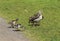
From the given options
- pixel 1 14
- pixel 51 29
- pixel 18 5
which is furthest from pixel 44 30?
pixel 18 5

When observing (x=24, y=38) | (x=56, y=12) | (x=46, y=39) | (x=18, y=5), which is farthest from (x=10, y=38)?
(x=18, y=5)

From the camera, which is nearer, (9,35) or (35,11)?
(9,35)

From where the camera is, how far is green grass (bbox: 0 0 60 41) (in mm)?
11511

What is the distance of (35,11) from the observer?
16219mm

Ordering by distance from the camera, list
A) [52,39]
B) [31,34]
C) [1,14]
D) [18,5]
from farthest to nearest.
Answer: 1. [18,5]
2. [1,14]
3. [31,34]
4. [52,39]

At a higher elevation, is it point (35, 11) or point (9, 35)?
point (9, 35)

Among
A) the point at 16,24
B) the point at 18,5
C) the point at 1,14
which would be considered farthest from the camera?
the point at 18,5

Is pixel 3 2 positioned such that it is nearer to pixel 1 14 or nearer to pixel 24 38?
pixel 1 14

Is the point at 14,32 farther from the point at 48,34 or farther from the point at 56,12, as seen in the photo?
the point at 56,12

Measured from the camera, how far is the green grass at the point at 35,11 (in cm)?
1151

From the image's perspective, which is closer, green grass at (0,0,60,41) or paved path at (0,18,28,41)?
paved path at (0,18,28,41)

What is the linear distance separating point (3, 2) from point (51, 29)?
24.1 ft

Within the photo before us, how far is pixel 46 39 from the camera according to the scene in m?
11.0

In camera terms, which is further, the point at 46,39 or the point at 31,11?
the point at 31,11
